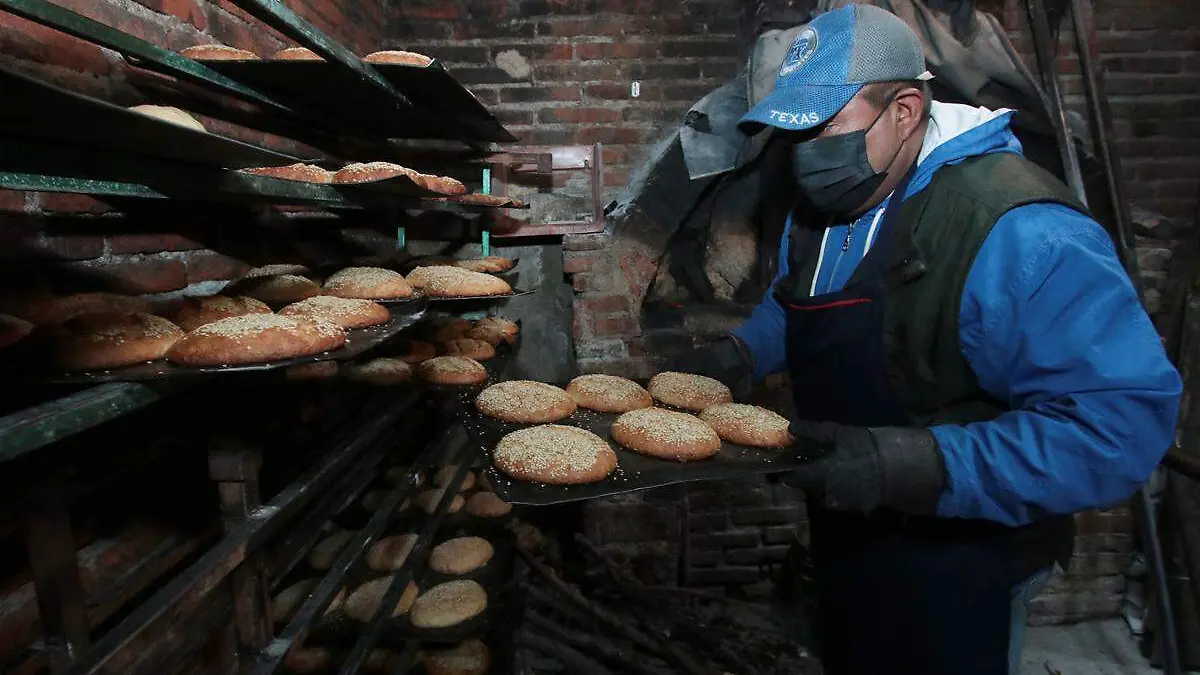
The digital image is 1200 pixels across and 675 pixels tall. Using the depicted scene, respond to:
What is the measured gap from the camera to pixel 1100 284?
4.04 feet

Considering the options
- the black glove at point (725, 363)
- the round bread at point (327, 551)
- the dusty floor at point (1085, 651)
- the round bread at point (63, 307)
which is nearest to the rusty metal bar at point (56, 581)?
the round bread at point (63, 307)

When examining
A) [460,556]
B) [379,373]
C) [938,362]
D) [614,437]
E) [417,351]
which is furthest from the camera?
[460,556]

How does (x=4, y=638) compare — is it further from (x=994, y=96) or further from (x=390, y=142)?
(x=994, y=96)

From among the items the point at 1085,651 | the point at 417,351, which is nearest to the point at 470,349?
the point at 417,351

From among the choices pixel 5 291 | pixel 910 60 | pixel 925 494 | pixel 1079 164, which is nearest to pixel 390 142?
pixel 5 291

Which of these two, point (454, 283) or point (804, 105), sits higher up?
point (804, 105)

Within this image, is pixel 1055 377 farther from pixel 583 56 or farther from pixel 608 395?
pixel 583 56

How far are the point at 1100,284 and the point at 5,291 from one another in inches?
91.1

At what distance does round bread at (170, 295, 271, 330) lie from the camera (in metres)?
1.33

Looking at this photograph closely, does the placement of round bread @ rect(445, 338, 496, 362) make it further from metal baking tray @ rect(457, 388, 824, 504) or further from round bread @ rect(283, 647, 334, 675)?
round bread @ rect(283, 647, 334, 675)

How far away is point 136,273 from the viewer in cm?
156

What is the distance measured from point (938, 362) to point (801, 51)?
96cm

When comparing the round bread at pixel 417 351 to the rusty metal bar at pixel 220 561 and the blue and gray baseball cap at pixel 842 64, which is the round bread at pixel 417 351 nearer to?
the rusty metal bar at pixel 220 561

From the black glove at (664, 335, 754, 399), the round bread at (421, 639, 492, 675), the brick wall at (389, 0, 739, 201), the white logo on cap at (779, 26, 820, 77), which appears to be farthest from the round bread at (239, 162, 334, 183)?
the round bread at (421, 639, 492, 675)
